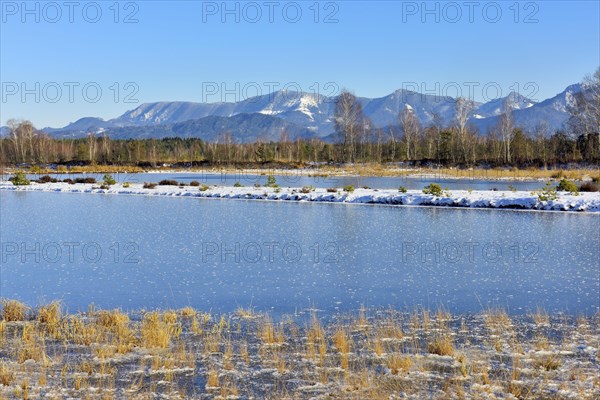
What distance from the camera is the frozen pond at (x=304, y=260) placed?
10875 mm

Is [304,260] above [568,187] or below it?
below

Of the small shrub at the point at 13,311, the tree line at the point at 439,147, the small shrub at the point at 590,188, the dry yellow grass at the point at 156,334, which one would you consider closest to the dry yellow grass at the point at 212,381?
the dry yellow grass at the point at 156,334

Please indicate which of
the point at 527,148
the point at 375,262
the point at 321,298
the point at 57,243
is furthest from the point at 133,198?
the point at 527,148

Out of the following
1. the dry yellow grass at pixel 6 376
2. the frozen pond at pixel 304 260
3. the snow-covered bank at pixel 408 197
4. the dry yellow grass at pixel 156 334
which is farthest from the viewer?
the snow-covered bank at pixel 408 197

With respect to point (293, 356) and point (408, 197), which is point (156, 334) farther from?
point (408, 197)

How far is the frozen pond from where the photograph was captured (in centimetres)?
1088

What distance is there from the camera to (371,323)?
358 inches

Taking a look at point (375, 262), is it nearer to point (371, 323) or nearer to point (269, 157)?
point (371, 323)

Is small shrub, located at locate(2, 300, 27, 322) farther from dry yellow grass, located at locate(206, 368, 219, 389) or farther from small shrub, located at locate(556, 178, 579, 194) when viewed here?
small shrub, located at locate(556, 178, 579, 194)

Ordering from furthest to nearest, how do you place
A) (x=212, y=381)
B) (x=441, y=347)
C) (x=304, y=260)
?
(x=304, y=260)
(x=441, y=347)
(x=212, y=381)

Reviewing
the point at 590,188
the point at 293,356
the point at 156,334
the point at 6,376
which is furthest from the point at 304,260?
the point at 590,188

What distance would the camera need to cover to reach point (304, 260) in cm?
1473

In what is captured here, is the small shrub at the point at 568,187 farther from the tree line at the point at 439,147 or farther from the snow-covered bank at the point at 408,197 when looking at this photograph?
the tree line at the point at 439,147

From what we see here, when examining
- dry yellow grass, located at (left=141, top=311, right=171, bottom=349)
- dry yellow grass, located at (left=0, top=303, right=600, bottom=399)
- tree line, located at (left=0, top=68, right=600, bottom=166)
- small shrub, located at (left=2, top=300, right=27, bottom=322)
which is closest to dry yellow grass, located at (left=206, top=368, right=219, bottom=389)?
dry yellow grass, located at (left=0, top=303, right=600, bottom=399)
